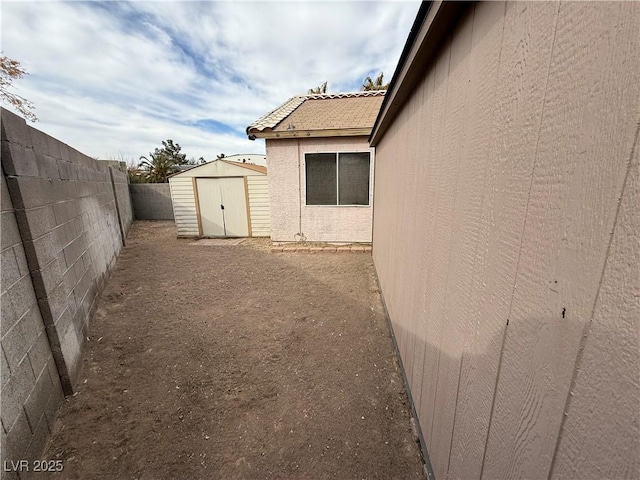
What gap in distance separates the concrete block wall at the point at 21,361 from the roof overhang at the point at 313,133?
16.1 feet

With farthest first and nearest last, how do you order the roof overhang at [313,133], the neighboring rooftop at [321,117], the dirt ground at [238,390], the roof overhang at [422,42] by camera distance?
the neighboring rooftop at [321,117] → the roof overhang at [313,133] → the dirt ground at [238,390] → the roof overhang at [422,42]

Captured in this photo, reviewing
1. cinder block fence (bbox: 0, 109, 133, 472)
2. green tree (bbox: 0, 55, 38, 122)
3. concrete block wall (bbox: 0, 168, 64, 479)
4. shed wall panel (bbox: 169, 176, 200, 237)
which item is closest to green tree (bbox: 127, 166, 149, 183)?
green tree (bbox: 0, 55, 38, 122)

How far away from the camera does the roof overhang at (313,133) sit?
19.0 ft

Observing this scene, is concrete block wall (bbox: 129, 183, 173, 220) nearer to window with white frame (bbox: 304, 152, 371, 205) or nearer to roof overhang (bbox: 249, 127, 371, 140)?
roof overhang (bbox: 249, 127, 371, 140)

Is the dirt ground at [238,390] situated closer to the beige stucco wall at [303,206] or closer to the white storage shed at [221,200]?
the beige stucco wall at [303,206]

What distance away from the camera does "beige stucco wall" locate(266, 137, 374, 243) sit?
6211 millimetres

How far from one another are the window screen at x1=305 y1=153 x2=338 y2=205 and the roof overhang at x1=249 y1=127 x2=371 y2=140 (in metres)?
0.48

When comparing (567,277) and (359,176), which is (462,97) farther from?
(359,176)

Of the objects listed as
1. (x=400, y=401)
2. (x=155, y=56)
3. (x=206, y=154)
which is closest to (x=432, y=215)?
(x=400, y=401)

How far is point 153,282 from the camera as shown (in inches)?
187

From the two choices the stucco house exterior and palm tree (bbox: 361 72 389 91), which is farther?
palm tree (bbox: 361 72 389 91)

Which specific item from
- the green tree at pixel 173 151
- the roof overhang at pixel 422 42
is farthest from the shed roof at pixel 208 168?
the green tree at pixel 173 151

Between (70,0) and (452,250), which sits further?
(70,0)

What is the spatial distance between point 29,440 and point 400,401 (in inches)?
107
